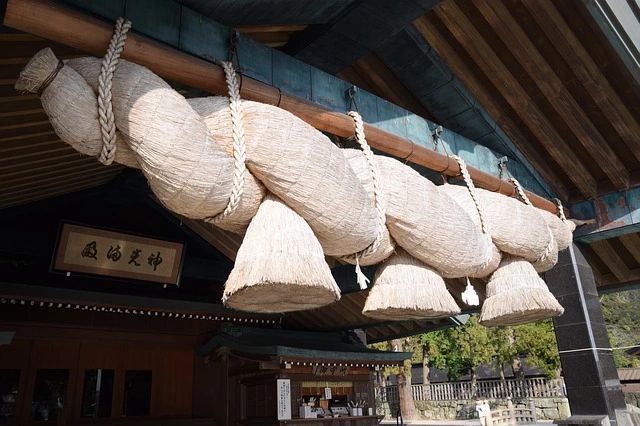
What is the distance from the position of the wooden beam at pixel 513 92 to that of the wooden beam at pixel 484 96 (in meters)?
0.09

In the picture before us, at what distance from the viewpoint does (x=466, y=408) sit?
19.0 m

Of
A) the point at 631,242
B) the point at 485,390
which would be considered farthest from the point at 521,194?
the point at 485,390

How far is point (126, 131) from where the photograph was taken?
1.22 m

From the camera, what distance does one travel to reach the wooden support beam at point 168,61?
52.2 inches

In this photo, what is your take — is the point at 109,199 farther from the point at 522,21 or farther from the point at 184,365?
the point at 522,21

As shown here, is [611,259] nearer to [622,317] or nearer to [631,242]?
[631,242]

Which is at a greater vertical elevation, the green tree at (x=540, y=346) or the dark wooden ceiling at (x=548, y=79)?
the dark wooden ceiling at (x=548, y=79)

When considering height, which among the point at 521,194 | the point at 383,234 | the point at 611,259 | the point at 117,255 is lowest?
the point at 383,234

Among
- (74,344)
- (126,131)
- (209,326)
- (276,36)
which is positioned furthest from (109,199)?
(126,131)

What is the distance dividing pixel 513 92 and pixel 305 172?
3.10 m

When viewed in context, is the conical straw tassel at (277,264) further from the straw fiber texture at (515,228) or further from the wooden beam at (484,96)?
the wooden beam at (484,96)

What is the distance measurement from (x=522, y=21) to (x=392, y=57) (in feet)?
3.29

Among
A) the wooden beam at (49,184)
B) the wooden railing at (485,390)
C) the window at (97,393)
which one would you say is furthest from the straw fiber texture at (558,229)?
the wooden railing at (485,390)

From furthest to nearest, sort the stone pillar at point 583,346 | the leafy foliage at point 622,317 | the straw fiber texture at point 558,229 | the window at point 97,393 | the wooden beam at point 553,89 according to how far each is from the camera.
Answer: the leafy foliage at point 622,317 → the window at point 97,393 → the stone pillar at point 583,346 → the wooden beam at point 553,89 → the straw fiber texture at point 558,229
